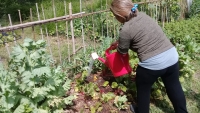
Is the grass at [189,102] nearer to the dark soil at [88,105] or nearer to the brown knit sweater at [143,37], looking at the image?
the dark soil at [88,105]

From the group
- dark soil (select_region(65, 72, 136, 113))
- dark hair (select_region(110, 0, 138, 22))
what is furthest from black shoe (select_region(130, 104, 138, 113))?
dark hair (select_region(110, 0, 138, 22))

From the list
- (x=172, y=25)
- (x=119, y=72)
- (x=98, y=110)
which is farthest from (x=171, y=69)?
(x=172, y=25)

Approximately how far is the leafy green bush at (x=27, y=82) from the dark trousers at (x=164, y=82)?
1060mm

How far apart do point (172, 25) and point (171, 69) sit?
3561 mm

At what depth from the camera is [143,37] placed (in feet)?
8.55

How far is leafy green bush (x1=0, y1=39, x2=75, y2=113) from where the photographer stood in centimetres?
268

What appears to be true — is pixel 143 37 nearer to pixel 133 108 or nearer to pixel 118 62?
pixel 118 62

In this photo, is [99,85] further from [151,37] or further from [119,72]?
[151,37]

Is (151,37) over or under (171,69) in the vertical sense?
over

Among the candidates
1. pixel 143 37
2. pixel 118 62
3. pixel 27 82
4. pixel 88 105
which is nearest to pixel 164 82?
pixel 118 62

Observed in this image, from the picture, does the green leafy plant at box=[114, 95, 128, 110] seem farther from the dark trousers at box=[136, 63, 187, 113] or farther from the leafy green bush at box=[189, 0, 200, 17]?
the leafy green bush at box=[189, 0, 200, 17]

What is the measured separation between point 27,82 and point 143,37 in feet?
4.68

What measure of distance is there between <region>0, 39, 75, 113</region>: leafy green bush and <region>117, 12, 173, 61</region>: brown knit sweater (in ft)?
3.16

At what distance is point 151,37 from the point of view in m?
2.62
